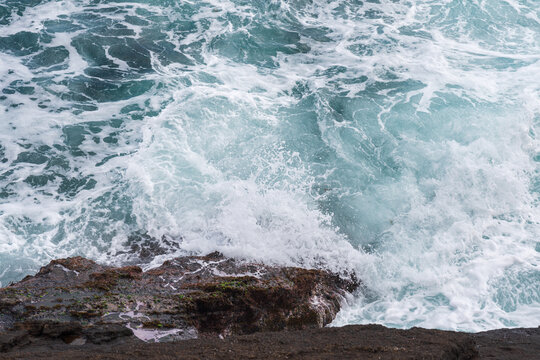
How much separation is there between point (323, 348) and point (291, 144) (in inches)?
→ 360

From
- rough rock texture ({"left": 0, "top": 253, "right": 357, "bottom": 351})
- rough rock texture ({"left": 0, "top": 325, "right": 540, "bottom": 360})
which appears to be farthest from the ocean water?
rough rock texture ({"left": 0, "top": 325, "right": 540, "bottom": 360})

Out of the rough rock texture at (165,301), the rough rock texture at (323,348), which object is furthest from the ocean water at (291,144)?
the rough rock texture at (323,348)

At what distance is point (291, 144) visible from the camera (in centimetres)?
1402

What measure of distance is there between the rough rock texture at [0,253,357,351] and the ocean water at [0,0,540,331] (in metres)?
0.79

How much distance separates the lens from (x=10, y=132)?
45.4ft

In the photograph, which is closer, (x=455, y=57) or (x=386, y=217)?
(x=386, y=217)

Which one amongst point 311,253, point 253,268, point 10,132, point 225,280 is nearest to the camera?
point 225,280

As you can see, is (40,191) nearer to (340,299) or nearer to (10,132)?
(10,132)

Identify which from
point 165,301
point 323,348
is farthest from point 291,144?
point 323,348

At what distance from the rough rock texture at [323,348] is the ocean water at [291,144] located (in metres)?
2.65

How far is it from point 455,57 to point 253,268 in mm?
14090

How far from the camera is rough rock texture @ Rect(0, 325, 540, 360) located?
17.1ft

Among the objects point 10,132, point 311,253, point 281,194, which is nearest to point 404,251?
point 311,253

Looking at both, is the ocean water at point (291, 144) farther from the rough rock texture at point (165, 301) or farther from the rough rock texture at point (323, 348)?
the rough rock texture at point (323, 348)
